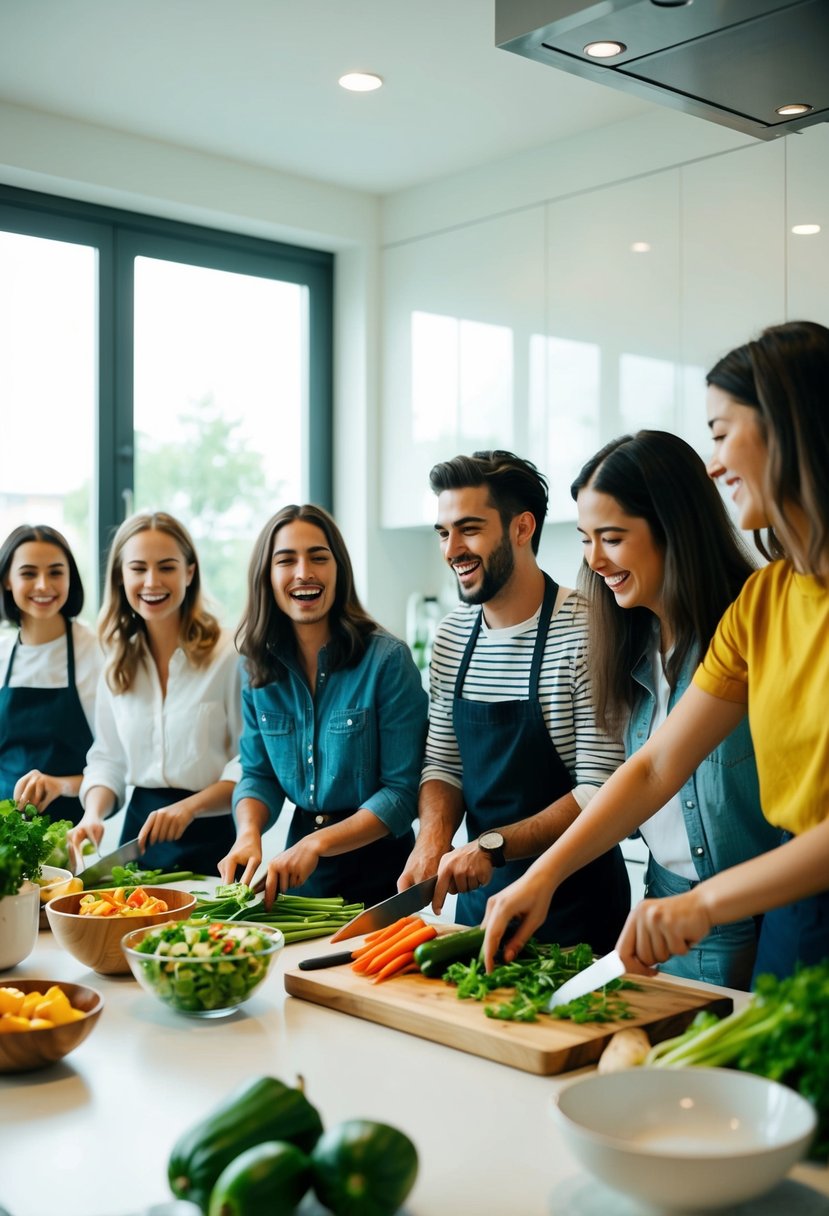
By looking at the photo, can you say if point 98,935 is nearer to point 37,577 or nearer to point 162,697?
point 162,697

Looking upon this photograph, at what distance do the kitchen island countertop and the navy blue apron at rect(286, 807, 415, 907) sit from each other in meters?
0.76

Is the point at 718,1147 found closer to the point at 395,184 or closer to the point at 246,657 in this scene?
the point at 246,657

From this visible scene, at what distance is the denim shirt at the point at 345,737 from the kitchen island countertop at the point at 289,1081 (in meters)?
0.80

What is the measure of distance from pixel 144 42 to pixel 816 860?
2.96 metres

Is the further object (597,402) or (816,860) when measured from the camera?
(597,402)

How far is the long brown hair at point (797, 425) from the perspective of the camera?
1.48m

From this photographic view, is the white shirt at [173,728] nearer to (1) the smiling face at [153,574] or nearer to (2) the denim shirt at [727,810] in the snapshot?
(1) the smiling face at [153,574]

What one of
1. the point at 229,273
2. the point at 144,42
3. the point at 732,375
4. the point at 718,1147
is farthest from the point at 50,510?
the point at 718,1147

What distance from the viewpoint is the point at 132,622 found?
10.0 ft

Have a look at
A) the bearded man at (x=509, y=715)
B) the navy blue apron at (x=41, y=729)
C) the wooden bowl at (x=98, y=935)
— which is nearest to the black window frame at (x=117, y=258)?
the navy blue apron at (x=41, y=729)

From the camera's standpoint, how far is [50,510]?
170 inches

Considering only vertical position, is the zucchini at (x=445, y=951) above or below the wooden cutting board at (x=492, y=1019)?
above

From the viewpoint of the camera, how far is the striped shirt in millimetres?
2264

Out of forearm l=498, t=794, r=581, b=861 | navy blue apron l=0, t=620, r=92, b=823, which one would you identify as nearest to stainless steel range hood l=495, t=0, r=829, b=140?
forearm l=498, t=794, r=581, b=861
